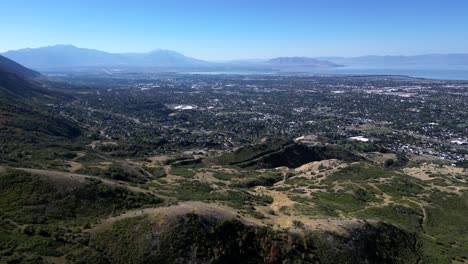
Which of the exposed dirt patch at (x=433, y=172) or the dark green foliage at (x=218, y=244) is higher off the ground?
the dark green foliage at (x=218, y=244)

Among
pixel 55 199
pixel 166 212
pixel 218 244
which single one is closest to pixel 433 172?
pixel 218 244

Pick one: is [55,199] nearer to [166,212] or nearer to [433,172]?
[166,212]

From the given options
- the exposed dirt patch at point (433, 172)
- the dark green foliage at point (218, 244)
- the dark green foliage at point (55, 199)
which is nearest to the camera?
the dark green foliage at point (218, 244)

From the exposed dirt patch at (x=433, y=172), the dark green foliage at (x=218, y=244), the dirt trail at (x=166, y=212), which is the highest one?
the dirt trail at (x=166, y=212)

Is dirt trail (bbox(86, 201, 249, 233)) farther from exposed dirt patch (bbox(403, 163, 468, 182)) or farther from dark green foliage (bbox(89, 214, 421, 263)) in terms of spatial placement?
exposed dirt patch (bbox(403, 163, 468, 182))

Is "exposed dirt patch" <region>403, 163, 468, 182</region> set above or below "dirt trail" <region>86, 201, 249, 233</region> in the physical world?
below

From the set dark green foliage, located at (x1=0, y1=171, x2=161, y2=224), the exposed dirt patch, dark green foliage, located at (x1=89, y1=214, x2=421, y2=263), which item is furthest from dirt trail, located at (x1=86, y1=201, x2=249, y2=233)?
the exposed dirt patch

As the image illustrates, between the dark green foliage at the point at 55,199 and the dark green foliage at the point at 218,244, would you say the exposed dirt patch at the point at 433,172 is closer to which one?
the dark green foliage at the point at 218,244

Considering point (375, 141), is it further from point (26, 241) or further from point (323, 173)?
point (26, 241)

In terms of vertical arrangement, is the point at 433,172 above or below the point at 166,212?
below

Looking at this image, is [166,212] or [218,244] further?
[166,212]

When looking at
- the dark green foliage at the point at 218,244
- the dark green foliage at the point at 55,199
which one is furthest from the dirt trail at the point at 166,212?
the dark green foliage at the point at 55,199

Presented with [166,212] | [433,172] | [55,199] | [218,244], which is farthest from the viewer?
[433,172]

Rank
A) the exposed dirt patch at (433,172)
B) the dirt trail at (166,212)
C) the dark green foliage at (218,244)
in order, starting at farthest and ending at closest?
the exposed dirt patch at (433,172), the dirt trail at (166,212), the dark green foliage at (218,244)
